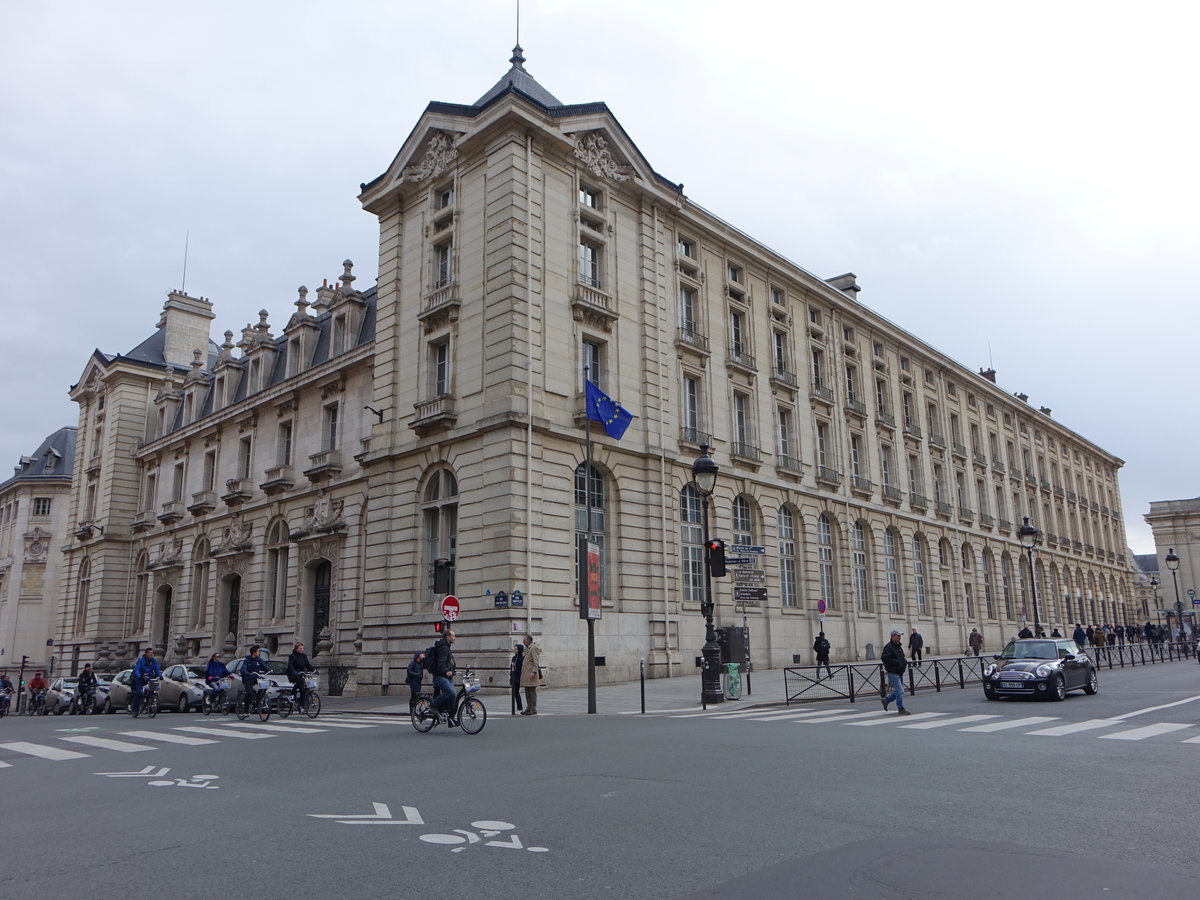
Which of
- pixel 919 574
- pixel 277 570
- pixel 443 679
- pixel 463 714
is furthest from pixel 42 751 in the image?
pixel 919 574

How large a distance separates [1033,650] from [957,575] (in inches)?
1196

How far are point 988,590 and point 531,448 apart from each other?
1496 inches

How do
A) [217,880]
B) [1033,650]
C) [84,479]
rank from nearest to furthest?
1. [217,880]
2. [1033,650]
3. [84,479]

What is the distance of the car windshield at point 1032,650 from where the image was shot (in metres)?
20.6

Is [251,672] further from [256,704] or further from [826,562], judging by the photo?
[826,562]

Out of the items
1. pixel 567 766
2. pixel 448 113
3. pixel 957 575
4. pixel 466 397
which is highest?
pixel 448 113

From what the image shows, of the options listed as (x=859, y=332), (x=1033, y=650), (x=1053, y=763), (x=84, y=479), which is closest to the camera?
(x=1053, y=763)

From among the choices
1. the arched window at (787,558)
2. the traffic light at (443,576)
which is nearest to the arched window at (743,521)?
the arched window at (787,558)

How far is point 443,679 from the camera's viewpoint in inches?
606

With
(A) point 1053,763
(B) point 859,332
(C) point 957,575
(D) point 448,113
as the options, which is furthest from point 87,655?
(A) point 1053,763

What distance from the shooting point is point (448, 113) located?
3095cm

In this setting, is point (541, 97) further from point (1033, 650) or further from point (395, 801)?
point (395, 801)

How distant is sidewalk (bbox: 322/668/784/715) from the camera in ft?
65.1

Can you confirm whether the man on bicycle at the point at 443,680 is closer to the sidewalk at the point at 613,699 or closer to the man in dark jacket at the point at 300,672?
the sidewalk at the point at 613,699
